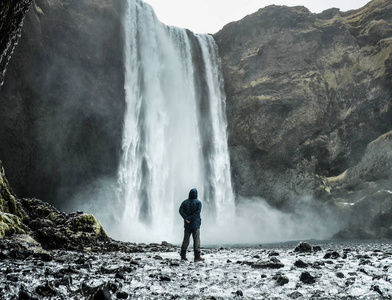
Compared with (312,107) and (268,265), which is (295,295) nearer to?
(268,265)

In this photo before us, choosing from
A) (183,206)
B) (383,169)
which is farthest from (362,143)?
(183,206)

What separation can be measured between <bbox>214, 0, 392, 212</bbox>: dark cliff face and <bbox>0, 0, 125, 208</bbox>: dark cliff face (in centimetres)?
1690

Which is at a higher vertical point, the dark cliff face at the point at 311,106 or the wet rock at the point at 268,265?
the dark cliff face at the point at 311,106

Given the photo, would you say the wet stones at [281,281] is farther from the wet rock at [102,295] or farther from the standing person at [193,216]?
the standing person at [193,216]

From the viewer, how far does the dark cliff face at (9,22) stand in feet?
20.4

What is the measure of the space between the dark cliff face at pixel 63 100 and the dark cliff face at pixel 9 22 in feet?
69.3

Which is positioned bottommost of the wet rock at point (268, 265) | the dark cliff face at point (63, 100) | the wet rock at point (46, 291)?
the wet rock at point (268, 265)

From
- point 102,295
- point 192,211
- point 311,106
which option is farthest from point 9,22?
point 311,106

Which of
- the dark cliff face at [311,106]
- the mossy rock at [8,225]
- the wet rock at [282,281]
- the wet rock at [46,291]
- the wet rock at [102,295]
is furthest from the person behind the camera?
the dark cliff face at [311,106]

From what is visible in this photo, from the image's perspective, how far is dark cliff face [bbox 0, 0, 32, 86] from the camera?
622cm

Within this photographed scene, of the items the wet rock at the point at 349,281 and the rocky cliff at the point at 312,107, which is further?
the rocky cliff at the point at 312,107

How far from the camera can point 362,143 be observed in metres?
37.3

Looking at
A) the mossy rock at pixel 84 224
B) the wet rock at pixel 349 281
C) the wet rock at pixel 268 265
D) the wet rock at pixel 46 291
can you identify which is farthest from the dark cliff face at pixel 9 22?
the wet rock at pixel 349 281

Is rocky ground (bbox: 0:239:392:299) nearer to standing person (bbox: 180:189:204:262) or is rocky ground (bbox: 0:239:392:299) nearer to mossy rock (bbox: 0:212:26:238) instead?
mossy rock (bbox: 0:212:26:238)
